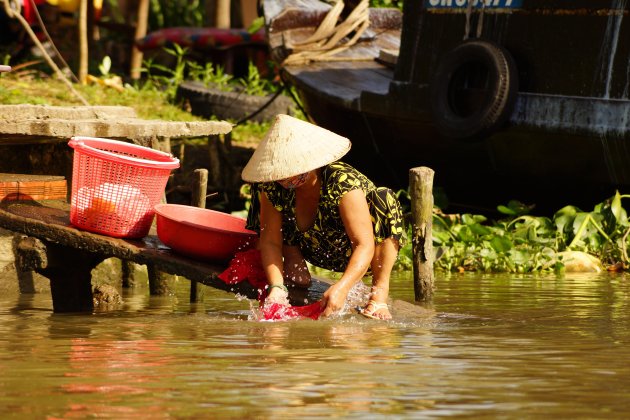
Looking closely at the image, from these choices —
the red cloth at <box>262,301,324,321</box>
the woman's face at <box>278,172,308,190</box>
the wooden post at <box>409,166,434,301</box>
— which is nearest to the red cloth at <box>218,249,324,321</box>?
the red cloth at <box>262,301,324,321</box>

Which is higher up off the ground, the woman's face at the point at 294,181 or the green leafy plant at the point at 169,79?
the green leafy plant at the point at 169,79

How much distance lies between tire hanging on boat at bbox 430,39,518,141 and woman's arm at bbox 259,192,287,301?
3.85m

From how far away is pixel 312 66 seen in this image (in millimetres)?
11844

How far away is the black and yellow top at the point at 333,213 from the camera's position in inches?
220

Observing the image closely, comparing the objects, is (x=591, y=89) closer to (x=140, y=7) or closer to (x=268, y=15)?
(x=268, y=15)

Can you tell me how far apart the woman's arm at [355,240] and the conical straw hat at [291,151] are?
20 centimetres

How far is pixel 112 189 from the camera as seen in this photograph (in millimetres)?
6023

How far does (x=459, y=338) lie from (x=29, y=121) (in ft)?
9.38

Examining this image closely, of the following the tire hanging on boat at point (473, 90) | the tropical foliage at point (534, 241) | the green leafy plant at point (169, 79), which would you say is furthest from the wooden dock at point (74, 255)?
the green leafy plant at point (169, 79)

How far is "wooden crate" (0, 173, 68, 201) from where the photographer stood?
6.72 meters

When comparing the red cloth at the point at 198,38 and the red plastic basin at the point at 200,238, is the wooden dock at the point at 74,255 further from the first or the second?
the red cloth at the point at 198,38

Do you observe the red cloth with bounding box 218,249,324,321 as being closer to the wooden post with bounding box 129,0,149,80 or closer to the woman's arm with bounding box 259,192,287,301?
the woman's arm with bounding box 259,192,287,301

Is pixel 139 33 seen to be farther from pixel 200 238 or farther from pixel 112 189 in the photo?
pixel 200 238

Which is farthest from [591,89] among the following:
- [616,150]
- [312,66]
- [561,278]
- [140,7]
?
[140,7]
